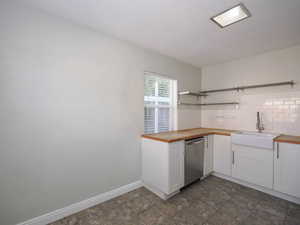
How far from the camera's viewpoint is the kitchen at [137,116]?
143 centimetres

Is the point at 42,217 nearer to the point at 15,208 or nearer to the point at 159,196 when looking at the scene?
the point at 15,208

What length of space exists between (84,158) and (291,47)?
151 inches

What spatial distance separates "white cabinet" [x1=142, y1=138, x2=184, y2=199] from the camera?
195 cm

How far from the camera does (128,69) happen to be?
7.23 ft

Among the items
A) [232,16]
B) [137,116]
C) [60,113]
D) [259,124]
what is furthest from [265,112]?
[60,113]

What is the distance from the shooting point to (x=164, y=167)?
198 centimetres

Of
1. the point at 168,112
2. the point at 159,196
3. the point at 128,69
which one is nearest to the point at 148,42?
the point at 128,69

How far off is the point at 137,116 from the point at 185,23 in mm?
1502

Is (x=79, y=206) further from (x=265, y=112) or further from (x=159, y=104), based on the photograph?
(x=265, y=112)

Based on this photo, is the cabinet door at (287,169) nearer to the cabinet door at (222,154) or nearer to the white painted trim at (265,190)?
the white painted trim at (265,190)

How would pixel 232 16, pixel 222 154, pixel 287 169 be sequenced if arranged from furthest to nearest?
pixel 222 154
pixel 287 169
pixel 232 16

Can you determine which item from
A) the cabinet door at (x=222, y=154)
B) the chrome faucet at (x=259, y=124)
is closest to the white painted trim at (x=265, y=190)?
the cabinet door at (x=222, y=154)

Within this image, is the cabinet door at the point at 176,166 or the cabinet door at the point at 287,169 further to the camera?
the cabinet door at the point at 176,166

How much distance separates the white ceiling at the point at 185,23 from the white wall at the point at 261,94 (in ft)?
0.95
